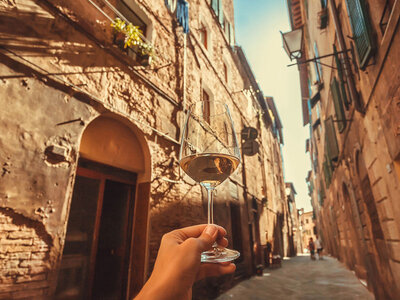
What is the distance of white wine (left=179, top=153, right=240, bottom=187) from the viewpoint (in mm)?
1223

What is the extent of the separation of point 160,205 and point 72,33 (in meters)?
3.38

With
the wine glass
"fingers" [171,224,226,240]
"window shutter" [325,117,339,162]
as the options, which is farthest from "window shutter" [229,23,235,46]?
"fingers" [171,224,226,240]

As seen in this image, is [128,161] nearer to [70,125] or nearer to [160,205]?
[160,205]

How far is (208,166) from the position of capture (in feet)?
4.01

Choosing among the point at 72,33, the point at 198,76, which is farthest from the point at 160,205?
the point at 198,76

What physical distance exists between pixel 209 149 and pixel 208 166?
106 mm

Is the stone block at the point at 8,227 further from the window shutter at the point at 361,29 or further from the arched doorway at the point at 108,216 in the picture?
the window shutter at the point at 361,29

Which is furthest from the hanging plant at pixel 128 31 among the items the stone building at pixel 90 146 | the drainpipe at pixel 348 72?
the drainpipe at pixel 348 72

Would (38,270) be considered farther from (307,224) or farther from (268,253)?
(307,224)

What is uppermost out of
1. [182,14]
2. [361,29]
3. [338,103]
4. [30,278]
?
[182,14]

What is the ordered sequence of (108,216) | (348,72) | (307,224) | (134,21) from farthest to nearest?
(307,224), (134,21), (348,72), (108,216)

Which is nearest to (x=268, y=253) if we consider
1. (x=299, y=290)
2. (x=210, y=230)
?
(x=299, y=290)

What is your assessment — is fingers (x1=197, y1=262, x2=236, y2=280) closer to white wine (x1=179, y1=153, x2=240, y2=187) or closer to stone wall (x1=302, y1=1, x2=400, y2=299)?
white wine (x1=179, y1=153, x2=240, y2=187)

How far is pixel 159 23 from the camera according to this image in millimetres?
5891
